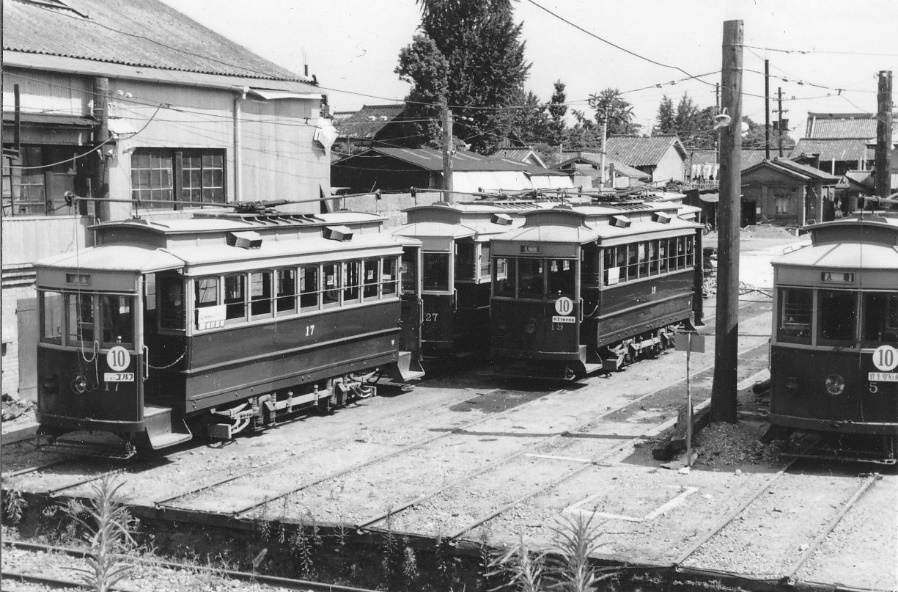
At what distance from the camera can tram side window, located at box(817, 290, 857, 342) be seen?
12.7 metres

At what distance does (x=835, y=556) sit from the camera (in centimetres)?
991

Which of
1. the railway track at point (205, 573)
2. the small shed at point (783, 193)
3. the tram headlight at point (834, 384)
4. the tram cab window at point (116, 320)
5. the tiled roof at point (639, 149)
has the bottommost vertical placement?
the railway track at point (205, 573)

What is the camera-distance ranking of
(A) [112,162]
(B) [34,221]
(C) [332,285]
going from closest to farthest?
(C) [332,285] < (B) [34,221] < (A) [112,162]

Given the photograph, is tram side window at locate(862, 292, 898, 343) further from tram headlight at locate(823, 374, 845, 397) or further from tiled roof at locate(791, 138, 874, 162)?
tiled roof at locate(791, 138, 874, 162)

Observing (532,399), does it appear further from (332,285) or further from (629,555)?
(629,555)

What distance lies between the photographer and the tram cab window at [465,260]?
1983 cm

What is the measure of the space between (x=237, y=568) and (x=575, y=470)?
4579 mm

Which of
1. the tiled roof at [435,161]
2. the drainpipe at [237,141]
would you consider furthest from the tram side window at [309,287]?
the tiled roof at [435,161]

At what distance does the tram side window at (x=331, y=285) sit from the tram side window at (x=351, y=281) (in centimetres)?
19

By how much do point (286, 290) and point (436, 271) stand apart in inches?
186

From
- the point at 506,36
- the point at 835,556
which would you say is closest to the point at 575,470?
the point at 835,556

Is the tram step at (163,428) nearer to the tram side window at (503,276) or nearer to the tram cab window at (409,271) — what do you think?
the tram cab window at (409,271)

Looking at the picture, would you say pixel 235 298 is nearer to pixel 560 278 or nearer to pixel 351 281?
pixel 351 281

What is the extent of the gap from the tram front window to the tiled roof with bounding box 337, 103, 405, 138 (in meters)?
35.3
